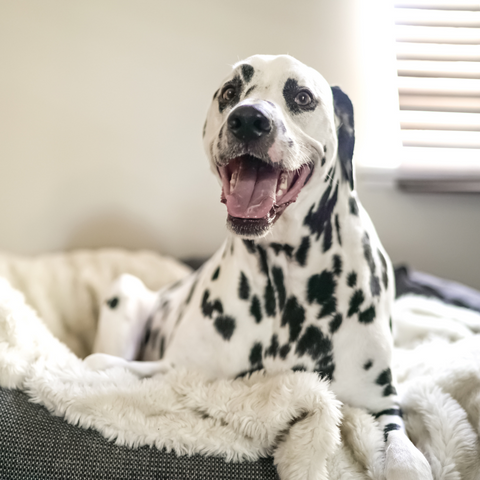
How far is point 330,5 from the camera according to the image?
6.96 feet

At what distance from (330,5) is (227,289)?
1.66m

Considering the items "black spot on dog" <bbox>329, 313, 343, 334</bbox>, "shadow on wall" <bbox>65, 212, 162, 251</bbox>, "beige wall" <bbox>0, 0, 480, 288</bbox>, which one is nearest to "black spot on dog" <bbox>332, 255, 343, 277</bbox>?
"black spot on dog" <bbox>329, 313, 343, 334</bbox>

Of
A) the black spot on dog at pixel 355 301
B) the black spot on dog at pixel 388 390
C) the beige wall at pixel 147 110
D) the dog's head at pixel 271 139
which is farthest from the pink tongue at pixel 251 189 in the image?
the beige wall at pixel 147 110

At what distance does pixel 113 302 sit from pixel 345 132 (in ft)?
3.26

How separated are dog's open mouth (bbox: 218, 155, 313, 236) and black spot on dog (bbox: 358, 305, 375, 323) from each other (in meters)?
0.34

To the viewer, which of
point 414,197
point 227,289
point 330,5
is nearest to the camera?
point 227,289

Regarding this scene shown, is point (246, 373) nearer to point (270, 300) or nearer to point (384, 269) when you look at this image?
point (270, 300)

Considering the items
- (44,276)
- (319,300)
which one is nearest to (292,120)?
(319,300)

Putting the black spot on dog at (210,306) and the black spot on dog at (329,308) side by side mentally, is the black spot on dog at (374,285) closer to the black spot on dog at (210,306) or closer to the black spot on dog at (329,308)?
the black spot on dog at (329,308)

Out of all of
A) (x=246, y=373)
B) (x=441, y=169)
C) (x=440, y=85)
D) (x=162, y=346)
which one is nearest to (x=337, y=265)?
(x=246, y=373)

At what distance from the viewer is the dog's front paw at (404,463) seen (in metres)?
0.88

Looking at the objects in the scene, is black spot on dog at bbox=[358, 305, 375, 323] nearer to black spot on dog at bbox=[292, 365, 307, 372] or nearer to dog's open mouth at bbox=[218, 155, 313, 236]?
black spot on dog at bbox=[292, 365, 307, 372]

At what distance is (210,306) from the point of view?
1198mm

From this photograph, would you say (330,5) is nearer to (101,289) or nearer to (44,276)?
(101,289)
